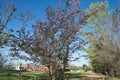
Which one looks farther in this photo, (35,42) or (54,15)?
(54,15)

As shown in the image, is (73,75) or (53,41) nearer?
(53,41)

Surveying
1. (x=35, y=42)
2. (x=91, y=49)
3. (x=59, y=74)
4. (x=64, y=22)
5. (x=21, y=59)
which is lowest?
(x=59, y=74)

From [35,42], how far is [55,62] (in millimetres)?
→ 900

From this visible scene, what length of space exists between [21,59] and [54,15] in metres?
1.84

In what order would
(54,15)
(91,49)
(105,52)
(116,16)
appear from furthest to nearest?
(91,49)
(105,52)
(116,16)
(54,15)

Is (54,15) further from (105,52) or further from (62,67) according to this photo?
(105,52)

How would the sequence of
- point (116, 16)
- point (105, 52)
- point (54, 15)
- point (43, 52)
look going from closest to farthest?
point (43, 52), point (54, 15), point (116, 16), point (105, 52)

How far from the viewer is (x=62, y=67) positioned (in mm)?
7996

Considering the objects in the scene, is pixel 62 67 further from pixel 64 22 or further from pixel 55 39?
pixel 64 22

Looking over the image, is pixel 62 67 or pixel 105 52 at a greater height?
pixel 105 52

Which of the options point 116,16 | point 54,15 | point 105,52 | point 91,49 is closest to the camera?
point 54,15

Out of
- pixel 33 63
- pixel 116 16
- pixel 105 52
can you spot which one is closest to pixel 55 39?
pixel 33 63

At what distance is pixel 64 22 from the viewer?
7863 millimetres

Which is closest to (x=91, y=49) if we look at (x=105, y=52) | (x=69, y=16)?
(x=105, y=52)
